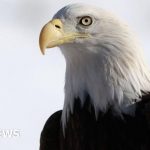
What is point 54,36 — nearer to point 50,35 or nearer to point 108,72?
point 50,35

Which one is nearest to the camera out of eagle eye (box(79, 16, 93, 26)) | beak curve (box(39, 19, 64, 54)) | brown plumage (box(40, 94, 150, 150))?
brown plumage (box(40, 94, 150, 150))

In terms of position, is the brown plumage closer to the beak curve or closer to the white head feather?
the white head feather

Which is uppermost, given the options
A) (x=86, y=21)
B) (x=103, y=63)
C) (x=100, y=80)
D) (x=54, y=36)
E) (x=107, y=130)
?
(x=86, y=21)

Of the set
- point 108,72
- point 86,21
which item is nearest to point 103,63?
point 108,72

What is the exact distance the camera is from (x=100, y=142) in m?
6.64

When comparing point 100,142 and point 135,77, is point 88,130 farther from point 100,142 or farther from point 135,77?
point 135,77

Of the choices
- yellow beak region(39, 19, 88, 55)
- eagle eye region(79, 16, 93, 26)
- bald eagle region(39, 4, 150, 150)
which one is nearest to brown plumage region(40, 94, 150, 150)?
bald eagle region(39, 4, 150, 150)

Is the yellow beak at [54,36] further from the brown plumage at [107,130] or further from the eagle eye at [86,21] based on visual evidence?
the brown plumage at [107,130]

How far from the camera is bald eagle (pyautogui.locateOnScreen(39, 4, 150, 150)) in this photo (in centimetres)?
A: 659

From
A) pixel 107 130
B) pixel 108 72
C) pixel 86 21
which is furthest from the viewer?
pixel 86 21

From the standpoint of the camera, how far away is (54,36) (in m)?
6.70

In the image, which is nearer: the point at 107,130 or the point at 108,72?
the point at 107,130

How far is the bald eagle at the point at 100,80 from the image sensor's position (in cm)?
659

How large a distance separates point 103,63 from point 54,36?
1.49ft
